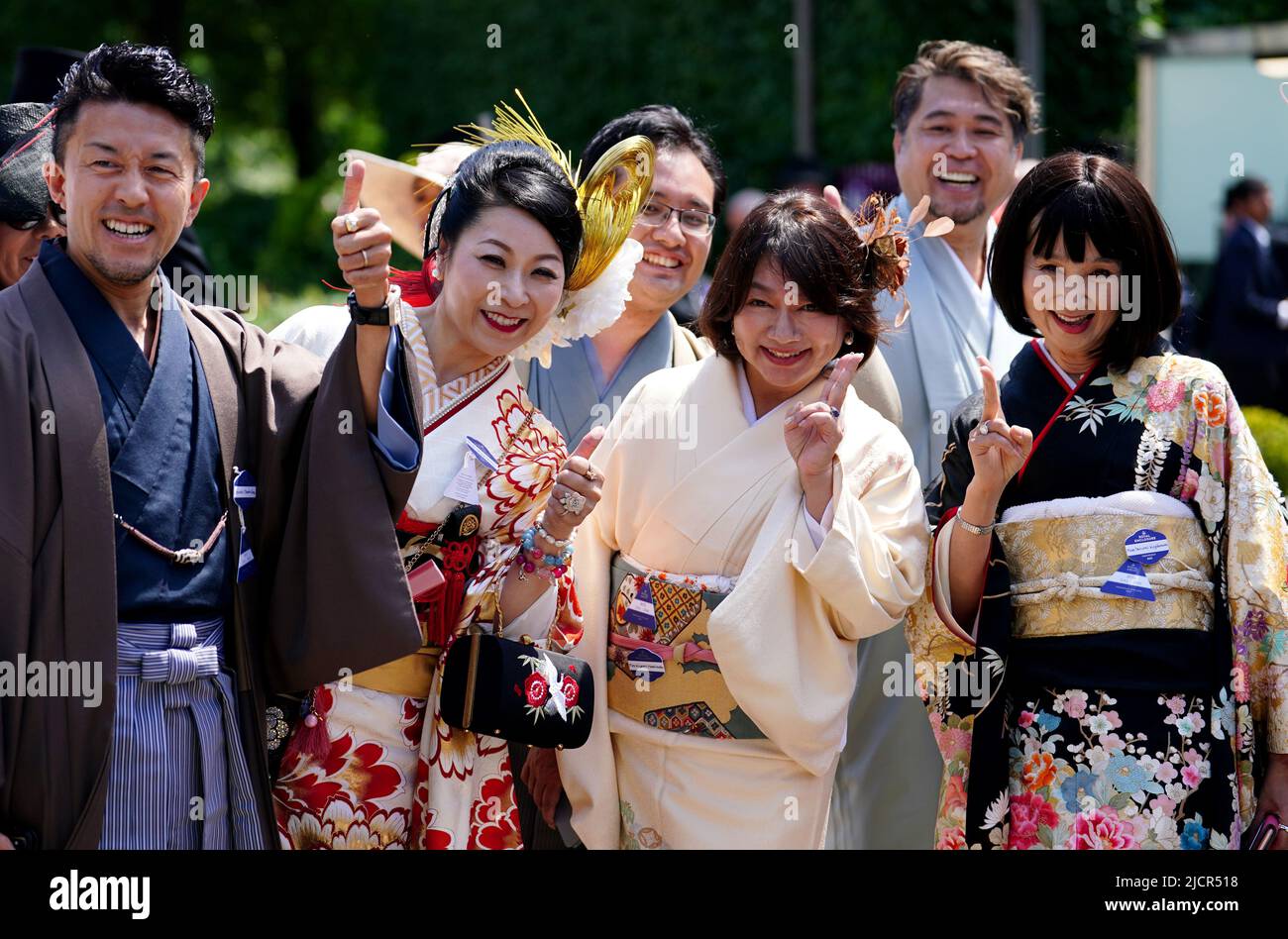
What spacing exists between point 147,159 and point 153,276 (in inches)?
9.5

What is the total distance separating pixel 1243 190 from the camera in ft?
33.8

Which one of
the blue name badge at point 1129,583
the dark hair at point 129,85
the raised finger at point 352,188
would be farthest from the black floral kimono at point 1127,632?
the dark hair at point 129,85

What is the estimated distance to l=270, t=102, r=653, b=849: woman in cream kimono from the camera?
316 centimetres

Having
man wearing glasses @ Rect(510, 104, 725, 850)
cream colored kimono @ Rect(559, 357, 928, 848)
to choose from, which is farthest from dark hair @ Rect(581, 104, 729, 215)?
cream colored kimono @ Rect(559, 357, 928, 848)

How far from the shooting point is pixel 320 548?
2980 millimetres

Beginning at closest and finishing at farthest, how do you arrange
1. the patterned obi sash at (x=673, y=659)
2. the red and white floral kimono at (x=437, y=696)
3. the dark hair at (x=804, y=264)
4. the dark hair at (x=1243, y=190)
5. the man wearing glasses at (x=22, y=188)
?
1. the red and white floral kimono at (x=437, y=696)
2. the patterned obi sash at (x=673, y=659)
3. the dark hair at (x=804, y=264)
4. the man wearing glasses at (x=22, y=188)
5. the dark hair at (x=1243, y=190)

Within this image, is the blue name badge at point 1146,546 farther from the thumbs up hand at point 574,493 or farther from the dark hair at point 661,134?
the dark hair at point 661,134

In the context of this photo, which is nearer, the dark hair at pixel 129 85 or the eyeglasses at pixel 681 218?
the dark hair at pixel 129 85

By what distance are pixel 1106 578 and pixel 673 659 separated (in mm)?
967

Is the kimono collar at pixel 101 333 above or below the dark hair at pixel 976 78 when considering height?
below

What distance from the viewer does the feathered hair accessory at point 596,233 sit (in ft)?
11.6

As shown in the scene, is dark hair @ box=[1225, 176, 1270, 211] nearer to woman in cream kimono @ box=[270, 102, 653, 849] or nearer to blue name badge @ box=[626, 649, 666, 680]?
woman in cream kimono @ box=[270, 102, 653, 849]

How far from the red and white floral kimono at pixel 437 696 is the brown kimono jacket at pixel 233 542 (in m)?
0.15

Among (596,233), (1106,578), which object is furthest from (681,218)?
(1106,578)
